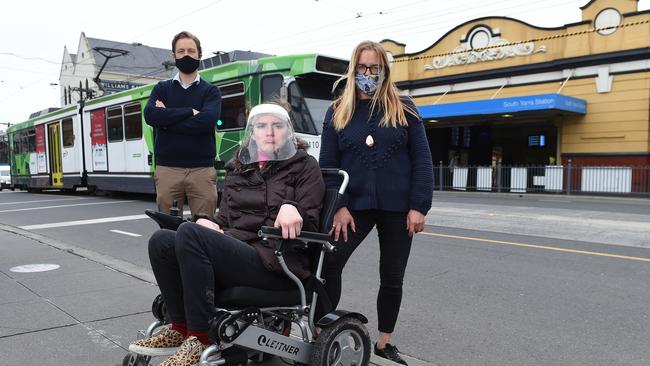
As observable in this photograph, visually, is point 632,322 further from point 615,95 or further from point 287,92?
point 615,95

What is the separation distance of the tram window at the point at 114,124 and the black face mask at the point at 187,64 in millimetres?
12651

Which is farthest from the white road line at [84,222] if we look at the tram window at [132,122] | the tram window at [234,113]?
the tram window at [132,122]

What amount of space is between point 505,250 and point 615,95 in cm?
1586

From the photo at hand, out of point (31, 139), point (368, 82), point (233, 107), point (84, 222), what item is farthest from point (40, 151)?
point (368, 82)

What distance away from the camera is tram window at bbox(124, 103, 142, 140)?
14562 millimetres

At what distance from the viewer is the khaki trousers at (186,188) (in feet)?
12.7

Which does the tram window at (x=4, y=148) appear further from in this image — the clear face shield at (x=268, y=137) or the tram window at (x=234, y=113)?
the clear face shield at (x=268, y=137)

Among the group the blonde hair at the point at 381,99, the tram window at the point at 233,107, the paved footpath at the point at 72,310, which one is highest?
A: the tram window at the point at 233,107

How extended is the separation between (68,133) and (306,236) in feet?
61.8

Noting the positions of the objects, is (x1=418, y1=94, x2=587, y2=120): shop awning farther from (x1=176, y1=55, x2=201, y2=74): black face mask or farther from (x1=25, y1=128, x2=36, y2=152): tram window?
(x1=176, y1=55, x2=201, y2=74): black face mask

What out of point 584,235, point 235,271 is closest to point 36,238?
point 235,271

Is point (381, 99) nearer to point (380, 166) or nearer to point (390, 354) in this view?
point (380, 166)

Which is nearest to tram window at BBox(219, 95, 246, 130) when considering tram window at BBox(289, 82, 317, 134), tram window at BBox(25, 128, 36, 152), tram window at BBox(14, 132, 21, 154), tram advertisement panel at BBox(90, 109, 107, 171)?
tram window at BBox(289, 82, 317, 134)

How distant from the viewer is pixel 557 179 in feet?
64.1
